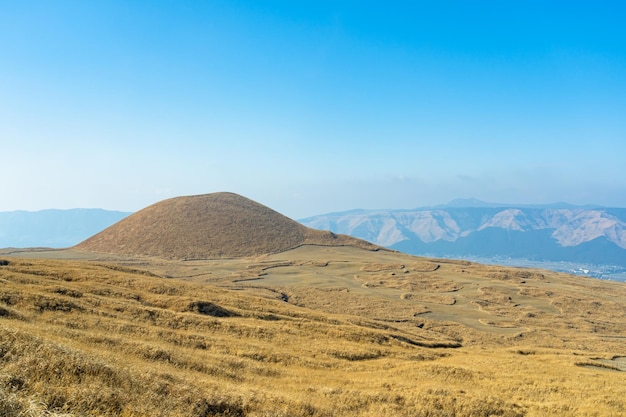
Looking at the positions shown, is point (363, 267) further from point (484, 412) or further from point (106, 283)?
point (484, 412)

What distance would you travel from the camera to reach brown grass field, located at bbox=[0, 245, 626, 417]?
40.8ft

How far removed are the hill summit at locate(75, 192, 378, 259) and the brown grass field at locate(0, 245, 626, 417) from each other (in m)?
74.5

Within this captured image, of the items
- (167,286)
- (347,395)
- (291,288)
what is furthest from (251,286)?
(347,395)

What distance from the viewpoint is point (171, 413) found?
11.4 meters

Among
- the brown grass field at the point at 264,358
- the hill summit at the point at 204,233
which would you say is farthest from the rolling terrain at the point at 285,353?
the hill summit at the point at 204,233

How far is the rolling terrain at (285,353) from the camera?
12703 millimetres

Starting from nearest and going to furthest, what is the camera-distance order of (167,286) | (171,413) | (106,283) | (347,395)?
(171,413) → (347,395) → (106,283) → (167,286)

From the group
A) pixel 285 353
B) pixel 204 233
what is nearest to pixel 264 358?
pixel 285 353


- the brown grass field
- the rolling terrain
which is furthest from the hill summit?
the brown grass field

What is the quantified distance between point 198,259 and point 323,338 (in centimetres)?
9617

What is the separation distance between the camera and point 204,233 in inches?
5694

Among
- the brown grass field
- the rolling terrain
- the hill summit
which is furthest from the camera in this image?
the hill summit

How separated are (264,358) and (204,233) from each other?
125m

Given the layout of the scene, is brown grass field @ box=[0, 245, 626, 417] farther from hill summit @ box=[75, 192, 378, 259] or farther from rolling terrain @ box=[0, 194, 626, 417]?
hill summit @ box=[75, 192, 378, 259]
